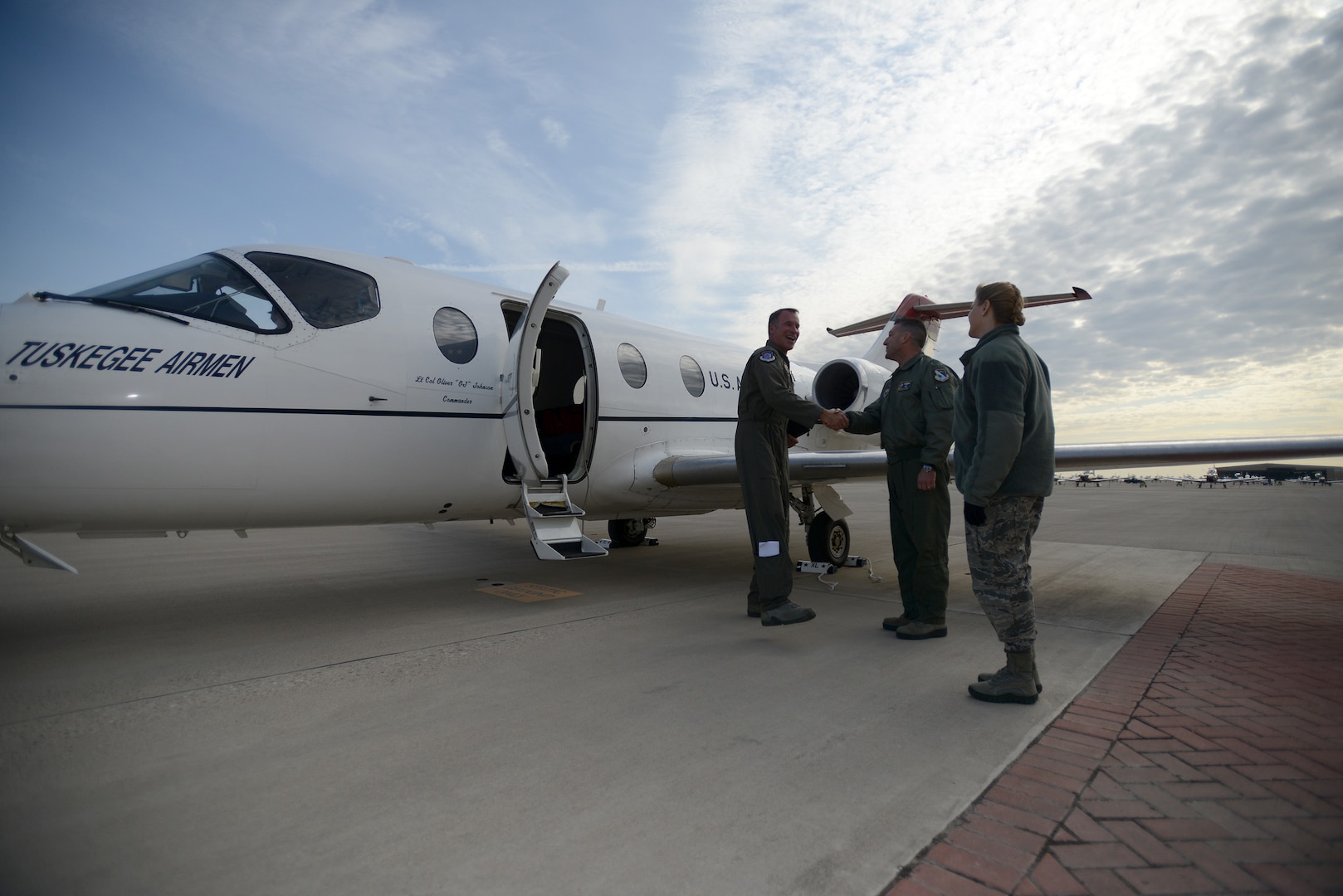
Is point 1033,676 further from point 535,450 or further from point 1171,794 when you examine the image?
point 535,450

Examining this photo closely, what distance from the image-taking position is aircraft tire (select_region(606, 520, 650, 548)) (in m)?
11.0

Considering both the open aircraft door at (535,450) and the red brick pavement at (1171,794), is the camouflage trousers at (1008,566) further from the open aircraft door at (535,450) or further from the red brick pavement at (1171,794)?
the open aircraft door at (535,450)

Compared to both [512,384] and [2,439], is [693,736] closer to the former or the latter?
[512,384]

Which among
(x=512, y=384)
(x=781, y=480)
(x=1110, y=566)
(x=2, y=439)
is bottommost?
(x=1110, y=566)

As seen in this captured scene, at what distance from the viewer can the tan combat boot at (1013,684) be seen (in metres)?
3.40

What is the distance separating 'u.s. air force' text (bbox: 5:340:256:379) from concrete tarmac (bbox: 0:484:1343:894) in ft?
5.91

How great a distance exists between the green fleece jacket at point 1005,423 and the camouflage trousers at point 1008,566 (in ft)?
0.37

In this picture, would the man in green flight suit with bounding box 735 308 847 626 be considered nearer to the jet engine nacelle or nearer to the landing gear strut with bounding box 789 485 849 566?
the landing gear strut with bounding box 789 485 849 566

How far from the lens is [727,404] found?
8.56 meters

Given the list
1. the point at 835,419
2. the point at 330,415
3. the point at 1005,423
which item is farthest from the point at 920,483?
the point at 330,415

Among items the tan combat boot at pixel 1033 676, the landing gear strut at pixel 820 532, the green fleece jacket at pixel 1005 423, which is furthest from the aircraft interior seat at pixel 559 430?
the tan combat boot at pixel 1033 676

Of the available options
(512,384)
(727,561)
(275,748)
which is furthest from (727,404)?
(275,748)

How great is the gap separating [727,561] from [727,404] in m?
2.11

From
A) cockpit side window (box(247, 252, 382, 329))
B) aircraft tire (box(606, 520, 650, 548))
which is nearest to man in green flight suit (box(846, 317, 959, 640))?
cockpit side window (box(247, 252, 382, 329))
